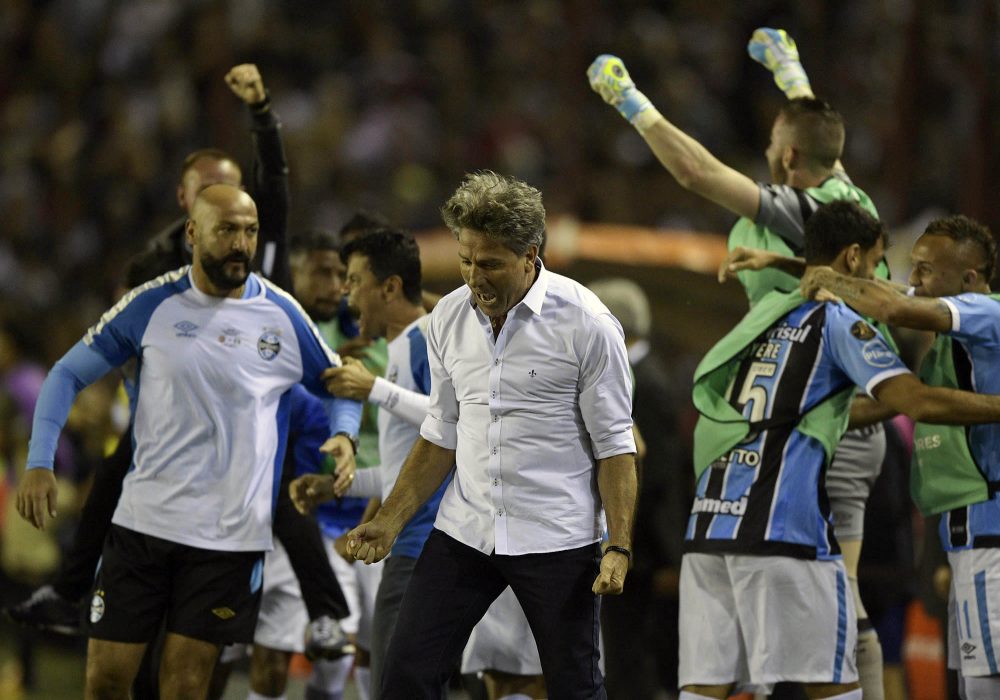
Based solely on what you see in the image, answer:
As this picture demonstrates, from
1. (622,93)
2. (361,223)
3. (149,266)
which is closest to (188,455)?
(149,266)

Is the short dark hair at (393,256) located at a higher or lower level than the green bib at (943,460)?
higher

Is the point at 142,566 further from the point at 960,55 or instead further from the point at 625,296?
the point at 960,55

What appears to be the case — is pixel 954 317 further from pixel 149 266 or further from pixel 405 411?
pixel 149 266

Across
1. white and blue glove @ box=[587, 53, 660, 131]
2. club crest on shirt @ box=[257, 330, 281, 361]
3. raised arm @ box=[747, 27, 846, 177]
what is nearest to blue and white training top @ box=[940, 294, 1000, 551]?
white and blue glove @ box=[587, 53, 660, 131]

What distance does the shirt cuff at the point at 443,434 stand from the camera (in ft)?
16.3

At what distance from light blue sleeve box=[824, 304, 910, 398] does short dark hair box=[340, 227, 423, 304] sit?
5.22 feet

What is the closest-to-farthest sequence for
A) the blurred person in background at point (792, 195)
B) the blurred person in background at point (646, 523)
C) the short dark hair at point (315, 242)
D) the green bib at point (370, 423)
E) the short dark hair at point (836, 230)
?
the short dark hair at point (836, 230) → the blurred person in background at point (792, 195) → the green bib at point (370, 423) → the short dark hair at point (315, 242) → the blurred person in background at point (646, 523)

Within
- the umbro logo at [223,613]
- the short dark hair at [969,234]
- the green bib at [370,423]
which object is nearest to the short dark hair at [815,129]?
the short dark hair at [969,234]

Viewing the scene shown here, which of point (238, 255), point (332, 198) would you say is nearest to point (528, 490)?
point (238, 255)

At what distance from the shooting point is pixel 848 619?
5371mm

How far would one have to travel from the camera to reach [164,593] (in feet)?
18.1

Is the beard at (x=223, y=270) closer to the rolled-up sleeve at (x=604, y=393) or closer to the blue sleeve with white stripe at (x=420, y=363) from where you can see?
the blue sleeve with white stripe at (x=420, y=363)

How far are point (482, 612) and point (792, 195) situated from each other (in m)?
2.25

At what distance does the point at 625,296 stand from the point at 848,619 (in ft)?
7.72
